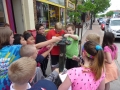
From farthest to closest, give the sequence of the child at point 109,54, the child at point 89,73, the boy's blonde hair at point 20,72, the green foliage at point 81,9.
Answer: the green foliage at point 81,9 < the child at point 109,54 < the child at point 89,73 < the boy's blonde hair at point 20,72

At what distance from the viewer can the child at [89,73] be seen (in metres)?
1.25

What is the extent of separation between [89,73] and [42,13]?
17.4 feet

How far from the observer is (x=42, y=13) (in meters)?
6.01

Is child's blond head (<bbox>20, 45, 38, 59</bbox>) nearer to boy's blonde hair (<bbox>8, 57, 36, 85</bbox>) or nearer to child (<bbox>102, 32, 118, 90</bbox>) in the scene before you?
boy's blonde hair (<bbox>8, 57, 36, 85</bbox>)

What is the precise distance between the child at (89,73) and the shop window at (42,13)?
15.2ft

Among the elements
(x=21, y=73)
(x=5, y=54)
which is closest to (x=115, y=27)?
(x=5, y=54)

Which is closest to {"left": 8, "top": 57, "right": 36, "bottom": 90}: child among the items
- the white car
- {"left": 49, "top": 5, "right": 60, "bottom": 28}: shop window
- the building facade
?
the building facade

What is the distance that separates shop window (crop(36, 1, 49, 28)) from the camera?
218 inches

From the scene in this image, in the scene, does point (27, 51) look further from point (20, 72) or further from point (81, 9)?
point (81, 9)

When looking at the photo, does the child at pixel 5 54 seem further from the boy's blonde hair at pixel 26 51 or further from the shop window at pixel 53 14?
the shop window at pixel 53 14

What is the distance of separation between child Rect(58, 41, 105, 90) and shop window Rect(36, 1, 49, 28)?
4632 millimetres

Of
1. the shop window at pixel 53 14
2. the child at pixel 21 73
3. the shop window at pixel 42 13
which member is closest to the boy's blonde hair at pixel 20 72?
the child at pixel 21 73

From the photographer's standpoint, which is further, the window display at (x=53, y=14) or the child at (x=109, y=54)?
the window display at (x=53, y=14)

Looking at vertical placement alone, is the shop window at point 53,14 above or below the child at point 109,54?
above
